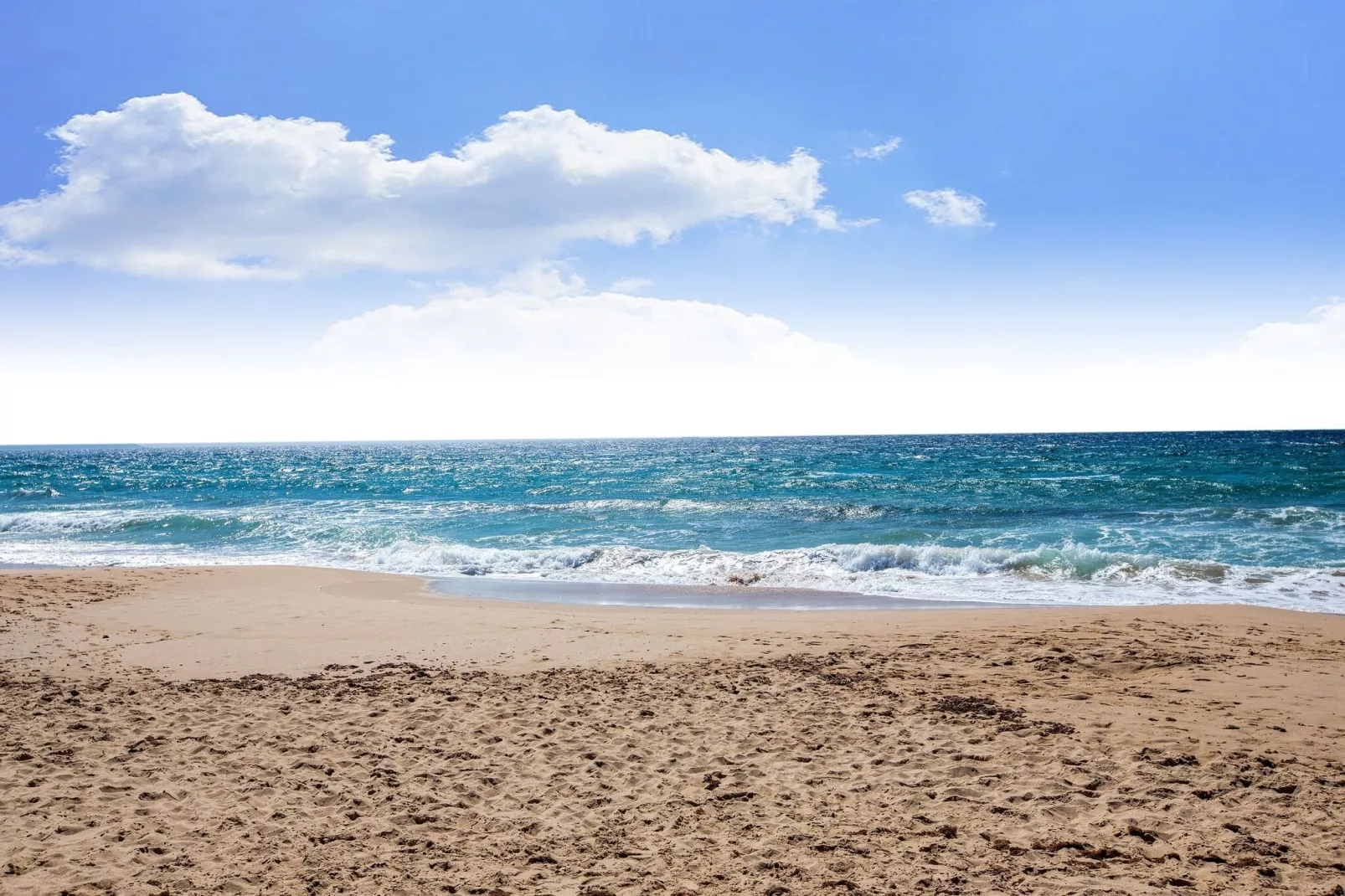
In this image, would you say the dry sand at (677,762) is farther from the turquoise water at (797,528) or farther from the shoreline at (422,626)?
the turquoise water at (797,528)

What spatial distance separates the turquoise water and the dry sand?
6.20 m

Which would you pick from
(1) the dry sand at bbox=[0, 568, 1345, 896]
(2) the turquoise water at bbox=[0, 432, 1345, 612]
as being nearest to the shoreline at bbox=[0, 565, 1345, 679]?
(1) the dry sand at bbox=[0, 568, 1345, 896]

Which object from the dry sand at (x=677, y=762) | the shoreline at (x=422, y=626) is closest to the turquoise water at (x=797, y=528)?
the shoreline at (x=422, y=626)

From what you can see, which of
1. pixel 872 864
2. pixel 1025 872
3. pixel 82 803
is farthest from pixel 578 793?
pixel 82 803

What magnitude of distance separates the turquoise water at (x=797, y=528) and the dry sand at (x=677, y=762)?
6198mm

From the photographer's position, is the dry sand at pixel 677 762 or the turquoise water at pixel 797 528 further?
the turquoise water at pixel 797 528

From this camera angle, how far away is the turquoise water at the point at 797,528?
1691 centimetres

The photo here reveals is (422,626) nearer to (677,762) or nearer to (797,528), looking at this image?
(677,762)

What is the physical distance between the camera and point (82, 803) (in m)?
5.30

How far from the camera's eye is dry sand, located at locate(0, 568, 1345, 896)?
456cm

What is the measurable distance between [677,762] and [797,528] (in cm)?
2035

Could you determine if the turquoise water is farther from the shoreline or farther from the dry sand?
the dry sand

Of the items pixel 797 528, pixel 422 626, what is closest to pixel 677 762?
pixel 422 626

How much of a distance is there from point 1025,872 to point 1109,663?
214 inches
